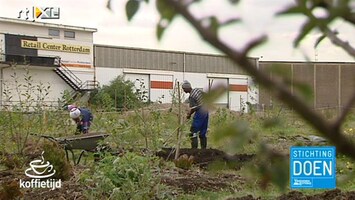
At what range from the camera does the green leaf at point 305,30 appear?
2.66 ft

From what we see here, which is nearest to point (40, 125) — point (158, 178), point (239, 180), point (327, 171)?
point (239, 180)

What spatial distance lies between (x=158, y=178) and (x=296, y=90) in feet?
21.0

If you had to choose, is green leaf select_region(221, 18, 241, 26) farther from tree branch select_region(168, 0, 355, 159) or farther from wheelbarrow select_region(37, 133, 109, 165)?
wheelbarrow select_region(37, 133, 109, 165)

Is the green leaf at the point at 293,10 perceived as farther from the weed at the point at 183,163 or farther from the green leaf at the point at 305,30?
the weed at the point at 183,163

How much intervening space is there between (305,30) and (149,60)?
57560 mm

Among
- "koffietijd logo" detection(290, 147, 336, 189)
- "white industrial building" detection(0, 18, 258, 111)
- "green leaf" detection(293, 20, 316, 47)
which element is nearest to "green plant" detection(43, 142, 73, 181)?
"koffietijd logo" detection(290, 147, 336, 189)

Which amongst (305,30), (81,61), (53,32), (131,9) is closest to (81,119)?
(131,9)

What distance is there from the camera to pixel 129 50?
191 ft

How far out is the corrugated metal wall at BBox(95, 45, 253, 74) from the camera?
56.8 m

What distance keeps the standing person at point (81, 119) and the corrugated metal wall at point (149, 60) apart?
1616 inches

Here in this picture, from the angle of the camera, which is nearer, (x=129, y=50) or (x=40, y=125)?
(x=40, y=125)

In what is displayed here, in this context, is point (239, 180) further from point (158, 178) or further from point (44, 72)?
point (44, 72)

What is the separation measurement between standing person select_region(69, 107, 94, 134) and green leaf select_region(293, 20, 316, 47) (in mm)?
12921

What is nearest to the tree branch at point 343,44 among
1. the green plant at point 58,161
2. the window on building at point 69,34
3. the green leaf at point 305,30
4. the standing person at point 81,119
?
the green leaf at point 305,30
